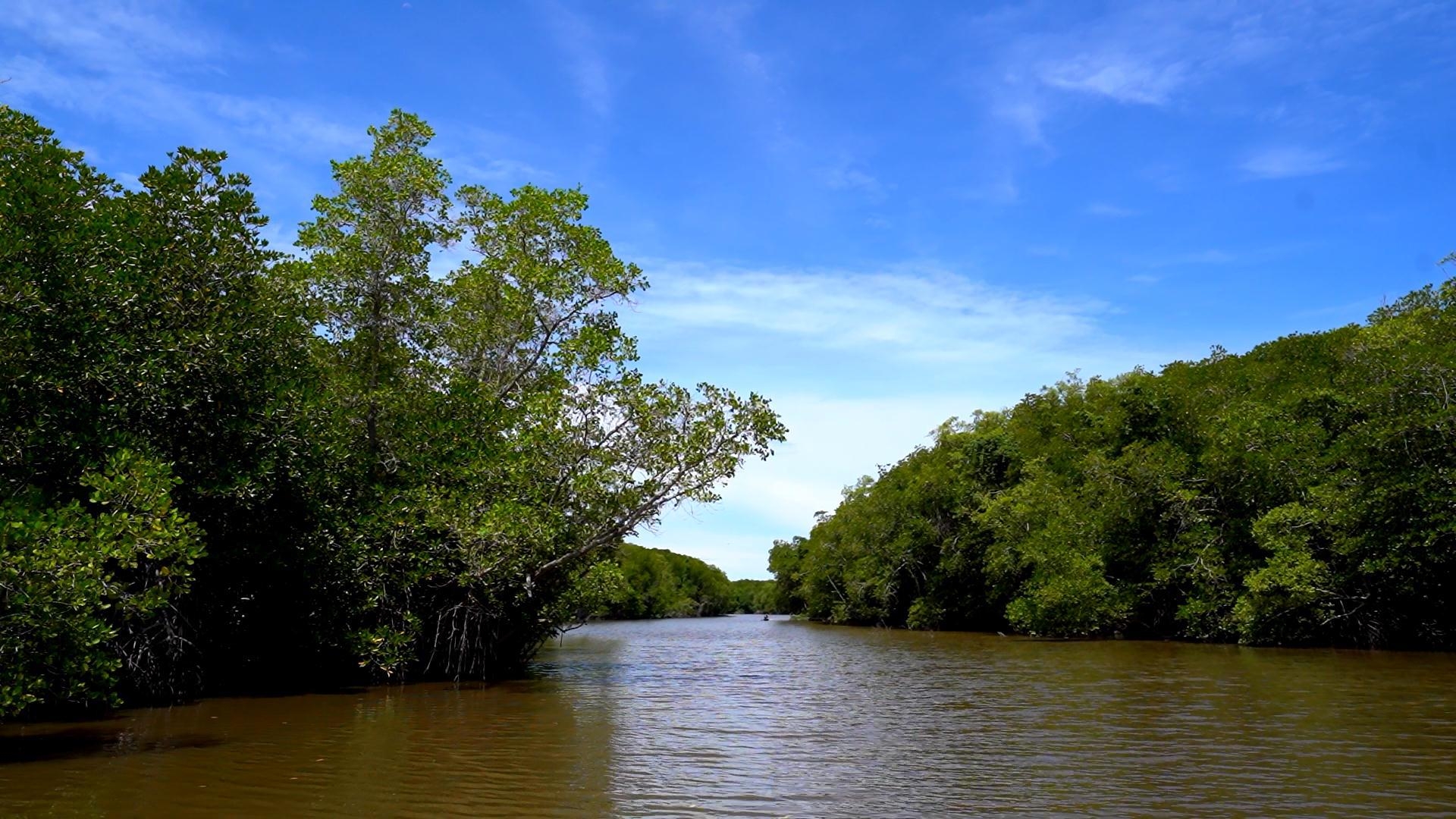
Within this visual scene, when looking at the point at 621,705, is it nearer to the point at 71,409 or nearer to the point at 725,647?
the point at 71,409

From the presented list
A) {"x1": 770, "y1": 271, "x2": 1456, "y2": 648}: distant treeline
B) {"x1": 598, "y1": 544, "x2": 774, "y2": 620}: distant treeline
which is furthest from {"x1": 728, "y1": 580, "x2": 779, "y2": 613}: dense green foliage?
{"x1": 770, "y1": 271, "x2": 1456, "y2": 648}: distant treeline

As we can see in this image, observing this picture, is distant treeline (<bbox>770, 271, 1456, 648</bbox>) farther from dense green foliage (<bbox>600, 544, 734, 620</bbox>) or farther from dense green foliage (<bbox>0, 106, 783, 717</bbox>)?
dense green foliage (<bbox>600, 544, 734, 620</bbox>)

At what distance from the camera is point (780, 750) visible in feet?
40.3

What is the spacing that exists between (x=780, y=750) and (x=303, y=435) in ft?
35.0

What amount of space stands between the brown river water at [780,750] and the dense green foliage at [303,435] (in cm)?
169

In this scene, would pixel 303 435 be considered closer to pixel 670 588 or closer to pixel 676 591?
pixel 670 588

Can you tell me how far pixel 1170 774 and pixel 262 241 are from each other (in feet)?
52.3

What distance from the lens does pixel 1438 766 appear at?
10.2 metres

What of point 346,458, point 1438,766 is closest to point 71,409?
point 346,458

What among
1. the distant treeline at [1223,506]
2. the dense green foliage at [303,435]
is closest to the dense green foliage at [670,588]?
the distant treeline at [1223,506]

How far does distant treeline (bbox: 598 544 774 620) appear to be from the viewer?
377ft

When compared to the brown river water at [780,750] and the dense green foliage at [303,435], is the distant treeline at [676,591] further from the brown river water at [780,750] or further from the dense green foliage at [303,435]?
the brown river water at [780,750]

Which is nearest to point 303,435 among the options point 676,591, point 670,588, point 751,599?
point 670,588

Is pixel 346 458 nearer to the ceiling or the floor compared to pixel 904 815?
nearer to the ceiling
